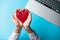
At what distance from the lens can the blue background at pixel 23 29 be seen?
1365mm

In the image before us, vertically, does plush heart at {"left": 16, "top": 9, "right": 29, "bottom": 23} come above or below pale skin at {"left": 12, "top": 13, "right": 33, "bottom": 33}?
above

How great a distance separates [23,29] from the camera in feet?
4.51

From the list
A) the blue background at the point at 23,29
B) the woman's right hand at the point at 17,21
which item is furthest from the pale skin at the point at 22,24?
the blue background at the point at 23,29

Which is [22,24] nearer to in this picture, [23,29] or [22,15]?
[22,15]

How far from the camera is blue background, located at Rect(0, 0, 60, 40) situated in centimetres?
137

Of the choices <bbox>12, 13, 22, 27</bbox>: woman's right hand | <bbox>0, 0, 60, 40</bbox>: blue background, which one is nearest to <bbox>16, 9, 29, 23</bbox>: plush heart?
<bbox>12, 13, 22, 27</bbox>: woman's right hand

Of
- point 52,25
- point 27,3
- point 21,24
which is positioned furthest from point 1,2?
point 52,25

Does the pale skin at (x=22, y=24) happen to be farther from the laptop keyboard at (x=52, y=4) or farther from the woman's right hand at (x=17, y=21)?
the laptop keyboard at (x=52, y=4)

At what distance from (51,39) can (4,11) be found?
1.64 feet

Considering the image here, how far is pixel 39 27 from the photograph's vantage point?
1380mm

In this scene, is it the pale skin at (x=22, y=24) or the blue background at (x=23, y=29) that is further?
the blue background at (x=23, y=29)

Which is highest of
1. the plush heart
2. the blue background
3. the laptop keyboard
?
the laptop keyboard

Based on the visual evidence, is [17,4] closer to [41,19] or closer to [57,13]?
[41,19]

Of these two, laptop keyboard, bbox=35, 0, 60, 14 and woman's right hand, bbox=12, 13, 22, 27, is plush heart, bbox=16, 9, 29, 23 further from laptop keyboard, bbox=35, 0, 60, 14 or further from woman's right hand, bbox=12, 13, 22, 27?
Answer: laptop keyboard, bbox=35, 0, 60, 14
